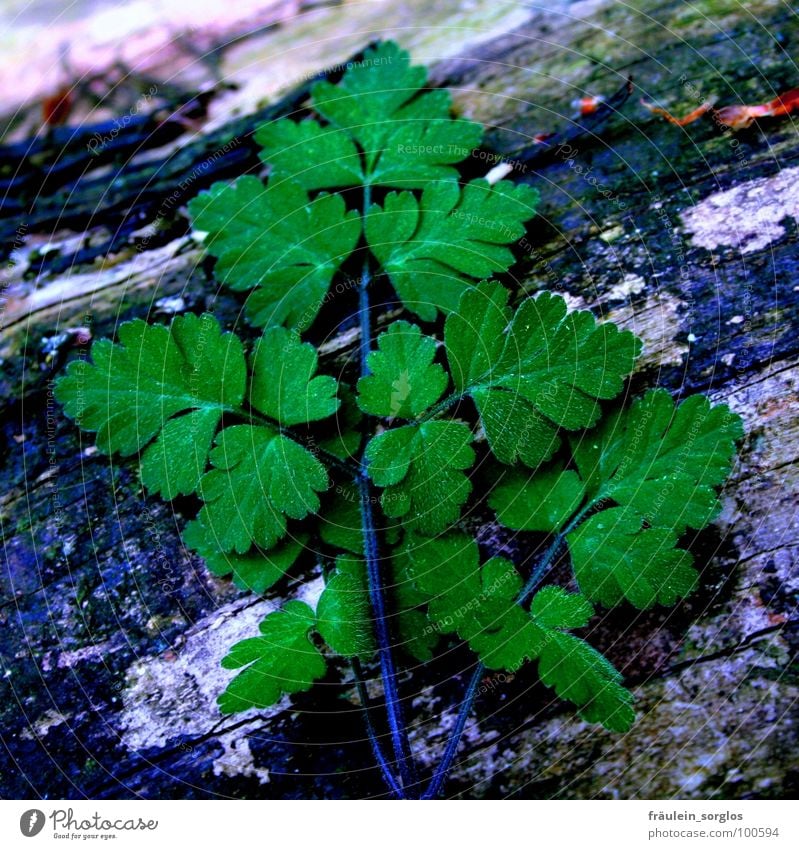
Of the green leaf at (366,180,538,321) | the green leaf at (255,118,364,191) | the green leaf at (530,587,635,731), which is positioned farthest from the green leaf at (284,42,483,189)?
the green leaf at (530,587,635,731)

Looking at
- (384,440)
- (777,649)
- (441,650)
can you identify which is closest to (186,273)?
(384,440)

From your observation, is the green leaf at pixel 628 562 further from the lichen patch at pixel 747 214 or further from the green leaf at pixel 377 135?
the green leaf at pixel 377 135

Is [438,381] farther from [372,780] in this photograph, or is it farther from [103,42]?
[103,42]

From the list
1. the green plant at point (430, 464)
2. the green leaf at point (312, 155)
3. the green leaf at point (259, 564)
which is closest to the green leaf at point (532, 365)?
the green plant at point (430, 464)

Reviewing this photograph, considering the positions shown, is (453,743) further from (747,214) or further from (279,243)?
(747,214)

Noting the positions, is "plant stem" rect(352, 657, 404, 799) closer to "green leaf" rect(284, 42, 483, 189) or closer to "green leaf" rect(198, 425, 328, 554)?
"green leaf" rect(198, 425, 328, 554)
